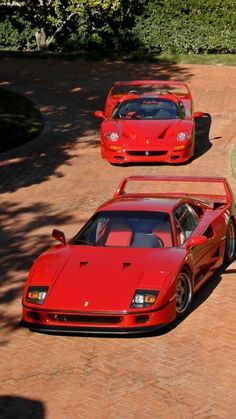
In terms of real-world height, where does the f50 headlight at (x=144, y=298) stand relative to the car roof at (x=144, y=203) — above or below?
below

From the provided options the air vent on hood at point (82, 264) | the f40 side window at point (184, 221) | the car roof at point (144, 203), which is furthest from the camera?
the car roof at point (144, 203)

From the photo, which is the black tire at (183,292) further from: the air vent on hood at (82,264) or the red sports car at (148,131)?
the red sports car at (148,131)

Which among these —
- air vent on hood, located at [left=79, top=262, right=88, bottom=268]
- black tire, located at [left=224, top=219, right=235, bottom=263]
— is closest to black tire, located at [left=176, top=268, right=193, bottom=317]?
air vent on hood, located at [left=79, top=262, right=88, bottom=268]

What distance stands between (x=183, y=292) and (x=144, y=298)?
0.89 m

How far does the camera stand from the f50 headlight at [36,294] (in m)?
10.6

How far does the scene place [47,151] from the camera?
829 inches

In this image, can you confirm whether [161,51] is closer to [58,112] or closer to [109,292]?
[58,112]

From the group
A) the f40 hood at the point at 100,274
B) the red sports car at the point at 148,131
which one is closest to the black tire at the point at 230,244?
the f40 hood at the point at 100,274

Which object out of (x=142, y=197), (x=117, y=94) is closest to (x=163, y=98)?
(x=117, y=94)

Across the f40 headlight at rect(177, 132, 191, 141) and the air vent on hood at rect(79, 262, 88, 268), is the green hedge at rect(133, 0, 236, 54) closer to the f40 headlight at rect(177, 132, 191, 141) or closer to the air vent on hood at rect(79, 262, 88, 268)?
the f40 headlight at rect(177, 132, 191, 141)

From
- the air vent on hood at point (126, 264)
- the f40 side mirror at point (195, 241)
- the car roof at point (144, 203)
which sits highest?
the car roof at point (144, 203)

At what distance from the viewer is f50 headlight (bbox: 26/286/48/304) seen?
34.7 feet

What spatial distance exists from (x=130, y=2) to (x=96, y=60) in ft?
7.42

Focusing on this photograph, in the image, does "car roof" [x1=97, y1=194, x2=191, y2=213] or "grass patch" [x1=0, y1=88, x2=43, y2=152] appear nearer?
"car roof" [x1=97, y1=194, x2=191, y2=213]
